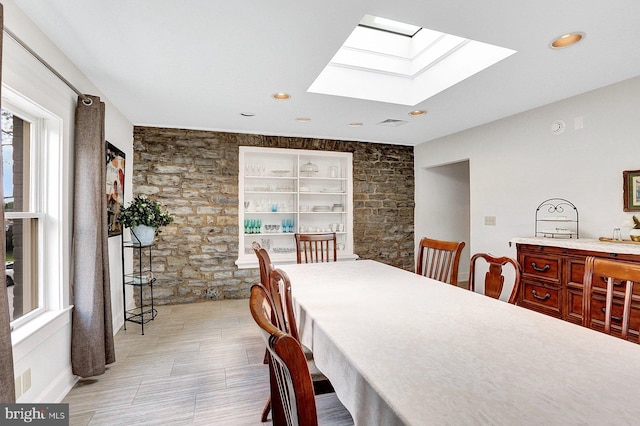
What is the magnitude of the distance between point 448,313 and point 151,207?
10.4ft

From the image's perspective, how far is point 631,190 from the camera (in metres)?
2.77

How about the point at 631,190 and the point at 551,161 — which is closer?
the point at 631,190

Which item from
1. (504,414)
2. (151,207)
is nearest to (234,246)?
(151,207)

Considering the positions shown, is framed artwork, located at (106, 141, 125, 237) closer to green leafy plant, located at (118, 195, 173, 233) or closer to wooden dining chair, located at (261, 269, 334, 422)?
green leafy plant, located at (118, 195, 173, 233)

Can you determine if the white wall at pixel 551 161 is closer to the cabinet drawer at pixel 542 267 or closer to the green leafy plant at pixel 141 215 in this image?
the cabinet drawer at pixel 542 267

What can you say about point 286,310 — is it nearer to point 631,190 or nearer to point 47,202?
point 47,202

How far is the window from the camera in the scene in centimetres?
194

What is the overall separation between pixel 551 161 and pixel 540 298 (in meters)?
1.45

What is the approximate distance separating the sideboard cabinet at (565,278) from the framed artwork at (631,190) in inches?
15.8

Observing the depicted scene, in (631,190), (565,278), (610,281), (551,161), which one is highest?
(551,161)

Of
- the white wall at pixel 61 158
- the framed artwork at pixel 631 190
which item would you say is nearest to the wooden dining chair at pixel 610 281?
the framed artwork at pixel 631 190

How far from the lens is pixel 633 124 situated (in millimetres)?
2764

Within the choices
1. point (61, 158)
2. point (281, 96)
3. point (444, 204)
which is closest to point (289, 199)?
point (281, 96)

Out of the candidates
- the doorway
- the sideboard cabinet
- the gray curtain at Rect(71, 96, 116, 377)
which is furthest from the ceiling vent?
the gray curtain at Rect(71, 96, 116, 377)
